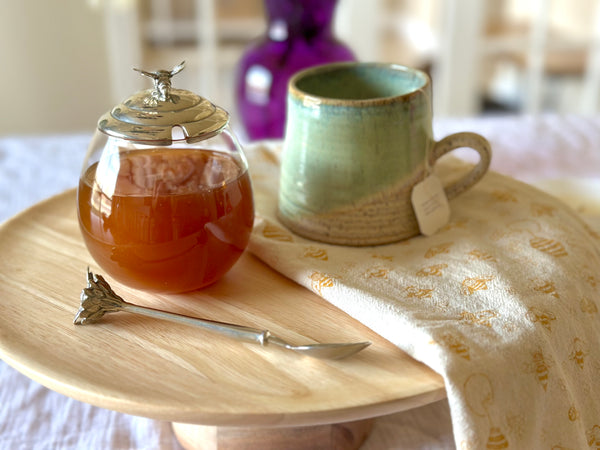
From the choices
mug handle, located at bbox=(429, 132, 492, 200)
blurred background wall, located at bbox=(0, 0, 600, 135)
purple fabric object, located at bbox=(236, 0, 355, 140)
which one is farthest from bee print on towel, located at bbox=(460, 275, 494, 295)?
blurred background wall, located at bbox=(0, 0, 600, 135)

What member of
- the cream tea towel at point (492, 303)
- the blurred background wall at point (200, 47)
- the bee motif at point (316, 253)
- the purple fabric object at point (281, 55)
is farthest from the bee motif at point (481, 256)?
the blurred background wall at point (200, 47)

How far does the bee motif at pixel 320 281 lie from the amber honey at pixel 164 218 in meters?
0.06

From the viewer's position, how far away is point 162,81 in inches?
17.9

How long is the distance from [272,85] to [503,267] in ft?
1.80

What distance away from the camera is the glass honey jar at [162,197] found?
45 centimetres

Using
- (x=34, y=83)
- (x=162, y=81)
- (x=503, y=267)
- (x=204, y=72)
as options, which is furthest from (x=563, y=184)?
(x=34, y=83)

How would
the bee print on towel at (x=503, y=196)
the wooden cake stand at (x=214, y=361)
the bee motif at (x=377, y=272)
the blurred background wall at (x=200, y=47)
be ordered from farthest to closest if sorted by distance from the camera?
the blurred background wall at (x=200, y=47) → the bee print on towel at (x=503, y=196) → the bee motif at (x=377, y=272) → the wooden cake stand at (x=214, y=361)

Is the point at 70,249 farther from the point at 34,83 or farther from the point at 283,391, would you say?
the point at 34,83

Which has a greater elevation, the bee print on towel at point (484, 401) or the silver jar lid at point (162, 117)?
the silver jar lid at point (162, 117)

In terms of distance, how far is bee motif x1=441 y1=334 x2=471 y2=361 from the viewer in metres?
0.41

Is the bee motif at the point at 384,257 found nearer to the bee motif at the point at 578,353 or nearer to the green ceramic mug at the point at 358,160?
the green ceramic mug at the point at 358,160

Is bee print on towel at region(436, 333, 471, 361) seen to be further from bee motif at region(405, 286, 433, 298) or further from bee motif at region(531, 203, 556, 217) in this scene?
bee motif at region(531, 203, 556, 217)

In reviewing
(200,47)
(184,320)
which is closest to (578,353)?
(184,320)

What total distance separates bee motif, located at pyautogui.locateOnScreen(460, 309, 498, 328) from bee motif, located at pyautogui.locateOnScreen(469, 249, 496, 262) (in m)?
0.06
